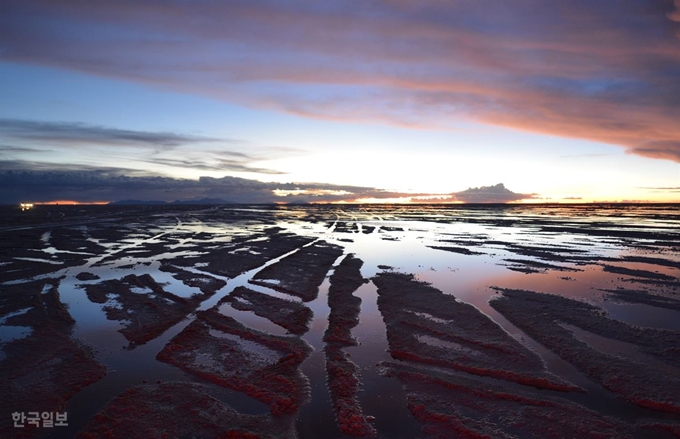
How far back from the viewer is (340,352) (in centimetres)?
862

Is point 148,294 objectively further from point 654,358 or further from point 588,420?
point 654,358

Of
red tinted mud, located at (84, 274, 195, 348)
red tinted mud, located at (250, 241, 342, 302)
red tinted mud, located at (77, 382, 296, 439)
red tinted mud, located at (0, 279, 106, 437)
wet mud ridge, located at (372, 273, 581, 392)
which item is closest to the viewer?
red tinted mud, located at (77, 382, 296, 439)

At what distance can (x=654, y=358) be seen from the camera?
27.1 ft

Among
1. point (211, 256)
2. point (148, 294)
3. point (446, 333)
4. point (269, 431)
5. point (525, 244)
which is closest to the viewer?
point (269, 431)

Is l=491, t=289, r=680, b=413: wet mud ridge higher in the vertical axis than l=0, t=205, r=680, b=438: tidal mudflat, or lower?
higher

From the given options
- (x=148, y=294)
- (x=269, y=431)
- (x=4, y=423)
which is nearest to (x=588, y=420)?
(x=269, y=431)

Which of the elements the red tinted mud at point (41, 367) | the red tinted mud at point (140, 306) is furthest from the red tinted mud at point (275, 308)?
the red tinted mud at point (41, 367)

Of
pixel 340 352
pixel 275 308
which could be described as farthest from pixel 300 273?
pixel 340 352

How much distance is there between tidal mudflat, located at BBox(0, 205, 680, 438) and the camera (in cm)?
605

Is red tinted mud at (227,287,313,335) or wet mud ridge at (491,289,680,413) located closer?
wet mud ridge at (491,289,680,413)

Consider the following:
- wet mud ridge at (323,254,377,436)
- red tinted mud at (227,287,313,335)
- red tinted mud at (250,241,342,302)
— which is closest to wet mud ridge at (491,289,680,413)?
wet mud ridge at (323,254,377,436)

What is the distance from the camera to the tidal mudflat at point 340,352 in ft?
19.9

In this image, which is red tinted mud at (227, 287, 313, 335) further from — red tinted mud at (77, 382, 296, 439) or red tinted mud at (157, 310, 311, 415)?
red tinted mud at (77, 382, 296, 439)

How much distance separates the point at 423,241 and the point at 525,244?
26.5 ft
